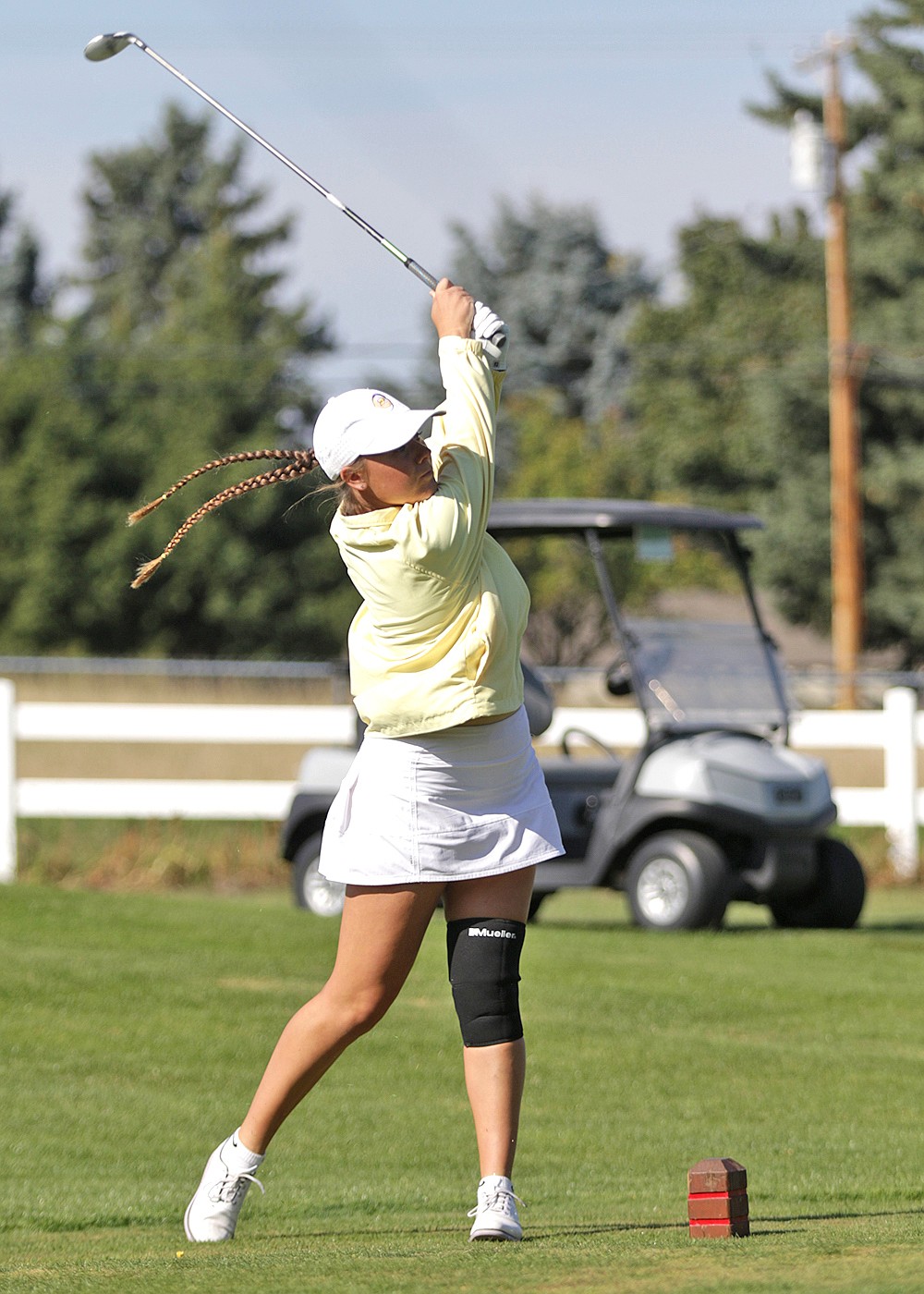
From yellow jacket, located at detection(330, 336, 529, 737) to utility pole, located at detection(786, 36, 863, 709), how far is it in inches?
1080

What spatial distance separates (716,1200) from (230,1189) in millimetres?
1023

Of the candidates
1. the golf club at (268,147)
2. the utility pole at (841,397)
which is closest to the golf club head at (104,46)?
the golf club at (268,147)

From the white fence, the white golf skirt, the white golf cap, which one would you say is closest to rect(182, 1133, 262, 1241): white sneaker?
the white golf skirt

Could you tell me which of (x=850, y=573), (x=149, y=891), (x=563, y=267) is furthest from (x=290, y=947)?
(x=563, y=267)

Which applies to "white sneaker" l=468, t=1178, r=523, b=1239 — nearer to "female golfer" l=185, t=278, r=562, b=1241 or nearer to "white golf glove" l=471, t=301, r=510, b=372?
"female golfer" l=185, t=278, r=562, b=1241

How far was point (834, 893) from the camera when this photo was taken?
11.3 meters

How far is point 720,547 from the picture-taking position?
1263 centimetres

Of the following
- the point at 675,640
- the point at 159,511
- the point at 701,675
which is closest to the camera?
the point at 701,675

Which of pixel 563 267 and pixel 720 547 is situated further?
pixel 563 267

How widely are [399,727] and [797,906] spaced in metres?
7.50

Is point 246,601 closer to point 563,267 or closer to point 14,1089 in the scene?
point 563,267

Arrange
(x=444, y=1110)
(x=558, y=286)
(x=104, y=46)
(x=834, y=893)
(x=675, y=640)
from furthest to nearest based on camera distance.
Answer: (x=558, y=286)
(x=675, y=640)
(x=834, y=893)
(x=444, y=1110)
(x=104, y=46)

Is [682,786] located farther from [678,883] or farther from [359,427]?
[359,427]

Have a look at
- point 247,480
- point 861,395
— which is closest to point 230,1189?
point 247,480
